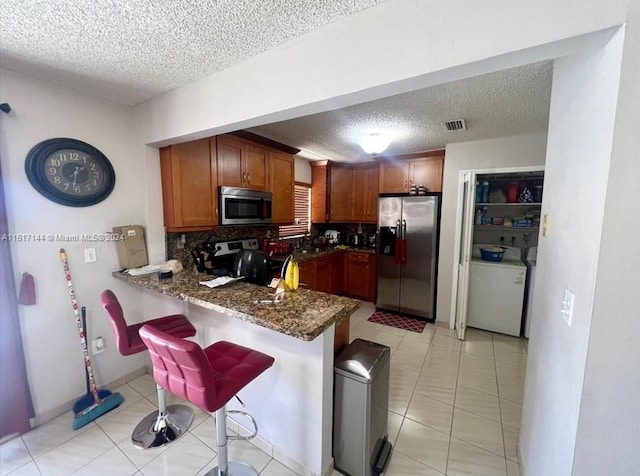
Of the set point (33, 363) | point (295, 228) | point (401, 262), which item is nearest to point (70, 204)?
point (33, 363)

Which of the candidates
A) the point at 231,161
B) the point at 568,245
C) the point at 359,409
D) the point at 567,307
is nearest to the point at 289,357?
the point at 359,409

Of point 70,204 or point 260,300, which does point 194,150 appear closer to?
point 70,204

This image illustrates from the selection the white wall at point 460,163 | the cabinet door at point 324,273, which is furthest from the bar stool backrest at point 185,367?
the white wall at point 460,163

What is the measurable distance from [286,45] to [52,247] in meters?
2.13

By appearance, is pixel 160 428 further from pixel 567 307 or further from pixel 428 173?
pixel 428 173

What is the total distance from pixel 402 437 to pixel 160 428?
167cm

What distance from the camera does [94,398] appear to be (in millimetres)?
2012

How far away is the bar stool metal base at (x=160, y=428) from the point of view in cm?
172

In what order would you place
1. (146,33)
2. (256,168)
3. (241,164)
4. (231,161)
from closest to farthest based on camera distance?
(146,33), (231,161), (241,164), (256,168)

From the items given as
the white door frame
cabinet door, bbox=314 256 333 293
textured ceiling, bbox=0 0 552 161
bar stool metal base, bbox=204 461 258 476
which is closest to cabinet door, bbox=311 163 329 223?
cabinet door, bbox=314 256 333 293

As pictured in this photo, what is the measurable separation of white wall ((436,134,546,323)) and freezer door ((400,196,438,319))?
0.11 metres

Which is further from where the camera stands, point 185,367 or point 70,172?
point 70,172

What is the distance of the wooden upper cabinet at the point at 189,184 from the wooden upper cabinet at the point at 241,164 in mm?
104

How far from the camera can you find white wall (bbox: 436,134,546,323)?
111 inches
